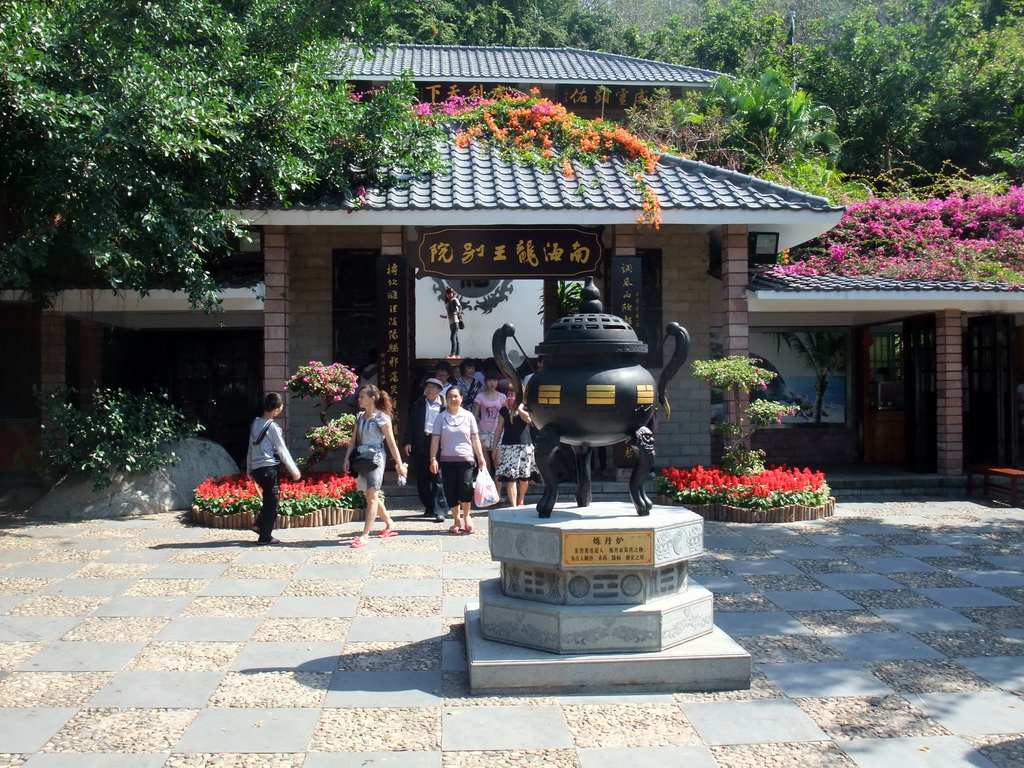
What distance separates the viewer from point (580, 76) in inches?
831

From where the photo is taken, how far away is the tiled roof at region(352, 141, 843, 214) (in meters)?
10.9

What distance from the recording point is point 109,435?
10.4m

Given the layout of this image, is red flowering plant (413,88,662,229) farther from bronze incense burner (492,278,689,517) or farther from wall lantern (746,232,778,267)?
bronze incense burner (492,278,689,517)

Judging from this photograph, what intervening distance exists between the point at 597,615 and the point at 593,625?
6 cm

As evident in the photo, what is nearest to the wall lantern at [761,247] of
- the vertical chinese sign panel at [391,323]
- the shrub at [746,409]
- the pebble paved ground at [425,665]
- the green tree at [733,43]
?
the shrub at [746,409]

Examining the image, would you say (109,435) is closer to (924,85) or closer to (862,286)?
(862,286)

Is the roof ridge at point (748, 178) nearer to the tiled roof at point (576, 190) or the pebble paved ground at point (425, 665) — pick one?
the tiled roof at point (576, 190)

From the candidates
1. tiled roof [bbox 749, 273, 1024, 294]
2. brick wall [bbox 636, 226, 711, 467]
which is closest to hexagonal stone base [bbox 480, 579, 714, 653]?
tiled roof [bbox 749, 273, 1024, 294]

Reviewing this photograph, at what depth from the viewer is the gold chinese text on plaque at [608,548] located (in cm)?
497

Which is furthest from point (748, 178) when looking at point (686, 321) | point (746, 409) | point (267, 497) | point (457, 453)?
point (267, 497)

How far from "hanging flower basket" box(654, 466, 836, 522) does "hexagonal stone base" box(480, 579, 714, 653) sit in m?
5.06

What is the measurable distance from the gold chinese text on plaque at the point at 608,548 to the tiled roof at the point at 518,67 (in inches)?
663

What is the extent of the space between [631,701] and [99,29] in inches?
322

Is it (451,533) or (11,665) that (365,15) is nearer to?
(451,533)
